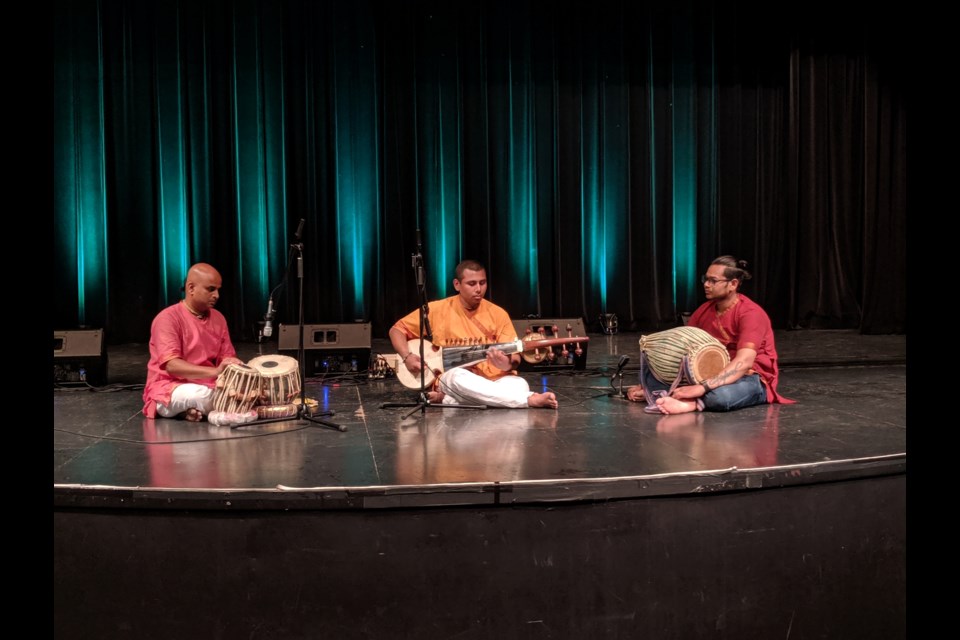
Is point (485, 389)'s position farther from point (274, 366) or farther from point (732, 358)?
point (732, 358)

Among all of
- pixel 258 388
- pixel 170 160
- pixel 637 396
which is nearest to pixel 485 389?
pixel 637 396

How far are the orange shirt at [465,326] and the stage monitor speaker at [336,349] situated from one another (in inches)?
49.3

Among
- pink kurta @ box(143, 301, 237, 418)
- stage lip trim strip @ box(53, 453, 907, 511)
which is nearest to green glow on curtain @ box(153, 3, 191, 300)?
pink kurta @ box(143, 301, 237, 418)

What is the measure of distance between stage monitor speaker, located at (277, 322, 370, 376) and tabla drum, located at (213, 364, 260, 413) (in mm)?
1799

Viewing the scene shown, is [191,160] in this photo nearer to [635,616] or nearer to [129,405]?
[129,405]

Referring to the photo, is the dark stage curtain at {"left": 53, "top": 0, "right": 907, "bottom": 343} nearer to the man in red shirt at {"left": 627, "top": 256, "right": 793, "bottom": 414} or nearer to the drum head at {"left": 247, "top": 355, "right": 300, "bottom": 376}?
the drum head at {"left": 247, "top": 355, "right": 300, "bottom": 376}

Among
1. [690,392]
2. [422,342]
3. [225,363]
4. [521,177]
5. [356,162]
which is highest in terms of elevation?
[356,162]

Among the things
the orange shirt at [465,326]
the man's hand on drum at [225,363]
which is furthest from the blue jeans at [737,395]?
the man's hand on drum at [225,363]

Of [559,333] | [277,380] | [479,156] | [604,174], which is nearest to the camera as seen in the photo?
[277,380]

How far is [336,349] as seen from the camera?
21.1 ft

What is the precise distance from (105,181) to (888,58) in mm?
8649

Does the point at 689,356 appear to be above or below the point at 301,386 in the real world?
above

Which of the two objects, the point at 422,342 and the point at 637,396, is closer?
the point at 422,342

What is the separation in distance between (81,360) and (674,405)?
423cm
